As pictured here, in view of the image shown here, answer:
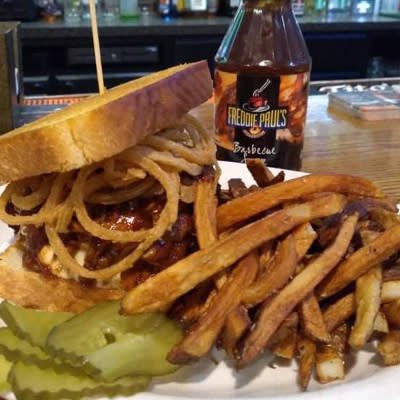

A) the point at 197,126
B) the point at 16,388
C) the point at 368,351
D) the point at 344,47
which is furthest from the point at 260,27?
the point at 344,47

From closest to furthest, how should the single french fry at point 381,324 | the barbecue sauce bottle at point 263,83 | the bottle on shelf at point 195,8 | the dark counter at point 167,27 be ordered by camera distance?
the single french fry at point 381,324 → the barbecue sauce bottle at point 263,83 → the dark counter at point 167,27 → the bottle on shelf at point 195,8

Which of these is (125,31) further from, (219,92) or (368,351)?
(368,351)

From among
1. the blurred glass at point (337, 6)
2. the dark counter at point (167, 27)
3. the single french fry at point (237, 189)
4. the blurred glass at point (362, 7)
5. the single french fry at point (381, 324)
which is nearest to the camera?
the single french fry at point (381, 324)

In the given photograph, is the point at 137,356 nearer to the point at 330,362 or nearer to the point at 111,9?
the point at 330,362

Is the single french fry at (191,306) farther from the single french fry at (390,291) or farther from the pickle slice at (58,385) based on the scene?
the single french fry at (390,291)

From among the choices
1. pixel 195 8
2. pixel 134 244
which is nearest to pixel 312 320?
pixel 134 244

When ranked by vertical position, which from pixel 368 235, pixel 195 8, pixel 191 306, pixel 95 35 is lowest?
pixel 191 306

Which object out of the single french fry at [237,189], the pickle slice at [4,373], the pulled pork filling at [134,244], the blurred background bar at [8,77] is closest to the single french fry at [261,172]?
the single french fry at [237,189]
